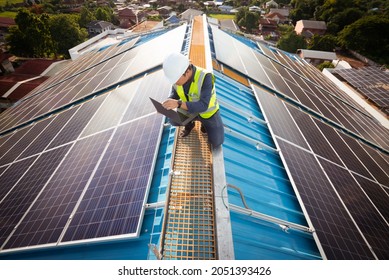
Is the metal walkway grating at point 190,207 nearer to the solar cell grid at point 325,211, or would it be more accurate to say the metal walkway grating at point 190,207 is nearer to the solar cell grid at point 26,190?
the solar cell grid at point 325,211

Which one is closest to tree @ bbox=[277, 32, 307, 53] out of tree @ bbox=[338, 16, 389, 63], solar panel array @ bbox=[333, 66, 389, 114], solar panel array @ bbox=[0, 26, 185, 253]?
tree @ bbox=[338, 16, 389, 63]

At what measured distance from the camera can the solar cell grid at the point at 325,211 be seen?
4617mm

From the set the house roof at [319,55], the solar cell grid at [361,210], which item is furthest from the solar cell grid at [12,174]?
the house roof at [319,55]

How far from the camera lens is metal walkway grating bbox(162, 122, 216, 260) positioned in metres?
3.65

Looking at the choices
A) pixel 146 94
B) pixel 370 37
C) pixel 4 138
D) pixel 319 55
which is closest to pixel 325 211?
pixel 146 94

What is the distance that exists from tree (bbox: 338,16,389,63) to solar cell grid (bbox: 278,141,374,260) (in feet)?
174

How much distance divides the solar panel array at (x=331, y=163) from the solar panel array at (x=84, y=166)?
437cm

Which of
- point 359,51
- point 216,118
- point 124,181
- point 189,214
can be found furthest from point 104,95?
point 359,51

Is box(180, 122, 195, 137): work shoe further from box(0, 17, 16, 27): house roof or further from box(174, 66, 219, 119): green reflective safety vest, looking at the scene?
box(0, 17, 16, 27): house roof

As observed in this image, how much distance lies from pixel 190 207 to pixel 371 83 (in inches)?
1075

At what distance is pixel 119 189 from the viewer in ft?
15.8

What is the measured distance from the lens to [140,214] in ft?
13.8
